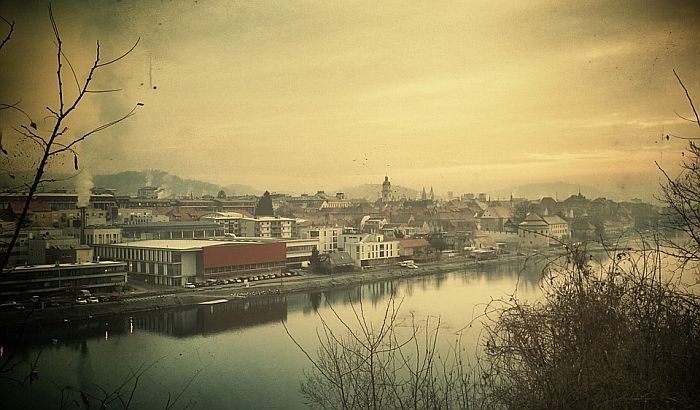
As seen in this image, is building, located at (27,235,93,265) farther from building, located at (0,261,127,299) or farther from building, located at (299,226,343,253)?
building, located at (299,226,343,253)

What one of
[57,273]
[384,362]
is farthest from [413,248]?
[57,273]

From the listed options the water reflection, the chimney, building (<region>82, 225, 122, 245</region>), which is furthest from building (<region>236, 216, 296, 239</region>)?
the chimney

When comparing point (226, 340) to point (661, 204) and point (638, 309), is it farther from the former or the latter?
point (661, 204)

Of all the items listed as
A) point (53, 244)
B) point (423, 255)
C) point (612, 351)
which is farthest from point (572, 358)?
point (53, 244)

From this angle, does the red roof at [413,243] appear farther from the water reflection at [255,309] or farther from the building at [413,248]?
the water reflection at [255,309]

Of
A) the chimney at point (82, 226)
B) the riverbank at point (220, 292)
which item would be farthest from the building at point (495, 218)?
the chimney at point (82, 226)

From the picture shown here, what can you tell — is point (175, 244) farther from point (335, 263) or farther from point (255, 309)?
point (335, 263)
